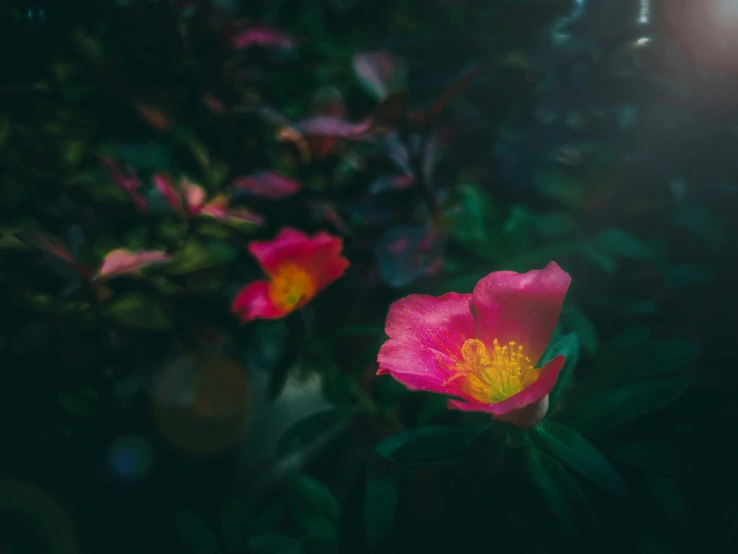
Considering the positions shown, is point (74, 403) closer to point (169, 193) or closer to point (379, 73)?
point (169, 193)

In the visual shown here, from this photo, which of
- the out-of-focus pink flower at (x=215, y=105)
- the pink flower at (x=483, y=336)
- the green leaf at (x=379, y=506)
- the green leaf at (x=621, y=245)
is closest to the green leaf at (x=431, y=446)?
the pink flower at (x=483, y=336)

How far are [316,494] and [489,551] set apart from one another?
0.24 meters

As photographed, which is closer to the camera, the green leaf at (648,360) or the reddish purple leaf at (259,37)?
the green leaf at (648,360)

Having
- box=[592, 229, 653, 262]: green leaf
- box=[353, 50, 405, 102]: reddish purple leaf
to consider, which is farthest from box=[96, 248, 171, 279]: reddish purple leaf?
box=[592, 229, 653, 262]: green leaf

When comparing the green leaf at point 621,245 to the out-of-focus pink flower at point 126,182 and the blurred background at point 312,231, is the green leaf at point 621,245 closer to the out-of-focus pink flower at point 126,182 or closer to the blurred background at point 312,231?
the blurred background at point 312,231

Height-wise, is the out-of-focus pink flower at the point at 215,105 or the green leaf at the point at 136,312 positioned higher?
the out-of-focus pink flower at the point at 215,105

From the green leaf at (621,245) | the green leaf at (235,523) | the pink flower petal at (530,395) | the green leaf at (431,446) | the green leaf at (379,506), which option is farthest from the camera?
the green leaf at (621,245)

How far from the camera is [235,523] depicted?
2.64ft

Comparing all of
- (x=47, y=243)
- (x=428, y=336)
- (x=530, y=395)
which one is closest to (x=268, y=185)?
(x=47, y=243)

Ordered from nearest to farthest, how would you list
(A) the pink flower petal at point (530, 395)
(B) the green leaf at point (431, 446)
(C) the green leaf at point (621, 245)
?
(A) the pink flower petal at point (530, 395), (B) the green leaf at point (431, 446), (C) the green leaf at point (621, 245)

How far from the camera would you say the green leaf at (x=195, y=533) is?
0.78 meters

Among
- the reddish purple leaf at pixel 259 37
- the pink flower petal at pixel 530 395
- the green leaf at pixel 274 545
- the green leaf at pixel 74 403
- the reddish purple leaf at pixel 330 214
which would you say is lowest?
the green leaf at pixel 74 403

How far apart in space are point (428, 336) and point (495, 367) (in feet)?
0.29

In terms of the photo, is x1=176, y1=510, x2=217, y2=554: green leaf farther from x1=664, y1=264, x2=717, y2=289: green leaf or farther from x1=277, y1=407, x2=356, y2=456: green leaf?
x1=664, y1=264, x2=717, y2=289: green leaf
